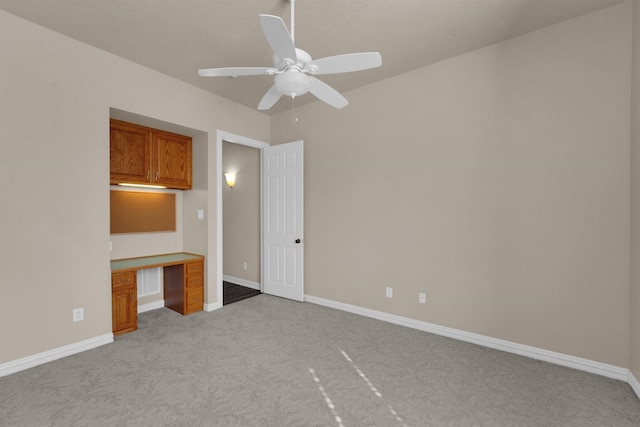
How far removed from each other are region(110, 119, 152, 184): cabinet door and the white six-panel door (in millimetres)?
1637

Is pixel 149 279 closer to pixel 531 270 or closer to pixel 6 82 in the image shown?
pixel 6 82

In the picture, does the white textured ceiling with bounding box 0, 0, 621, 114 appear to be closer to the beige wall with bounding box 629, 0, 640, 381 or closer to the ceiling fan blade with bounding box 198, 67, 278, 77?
the beige wall with bounding box 629, 0, 640, 381

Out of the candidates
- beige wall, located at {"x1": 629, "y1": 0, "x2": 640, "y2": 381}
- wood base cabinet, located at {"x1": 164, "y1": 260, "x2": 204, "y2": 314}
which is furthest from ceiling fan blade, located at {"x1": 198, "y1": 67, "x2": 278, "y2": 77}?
beige wall, located at {"x1": 629, "y1": 0, "x2": 640, "y2": 381}

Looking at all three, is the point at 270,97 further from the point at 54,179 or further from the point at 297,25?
the point at 54,179

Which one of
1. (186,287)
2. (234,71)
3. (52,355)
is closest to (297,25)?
(234,71)

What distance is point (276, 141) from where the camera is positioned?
185 inches

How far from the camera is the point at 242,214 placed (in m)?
5.24

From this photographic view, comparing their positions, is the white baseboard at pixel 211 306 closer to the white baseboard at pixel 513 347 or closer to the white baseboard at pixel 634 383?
the white baseboard at pixel 513 347

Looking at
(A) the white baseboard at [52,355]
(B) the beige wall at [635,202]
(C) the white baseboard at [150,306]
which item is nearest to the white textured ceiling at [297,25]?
(B) the beige wall at [635,202]

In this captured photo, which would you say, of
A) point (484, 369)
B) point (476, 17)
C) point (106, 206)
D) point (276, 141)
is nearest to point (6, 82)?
point (106, 206)

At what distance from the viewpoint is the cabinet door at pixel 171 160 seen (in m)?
3.75

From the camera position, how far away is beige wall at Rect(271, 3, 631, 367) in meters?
2.38

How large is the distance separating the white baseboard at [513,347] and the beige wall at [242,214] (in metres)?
1.98

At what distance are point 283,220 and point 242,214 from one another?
115 centimetres
